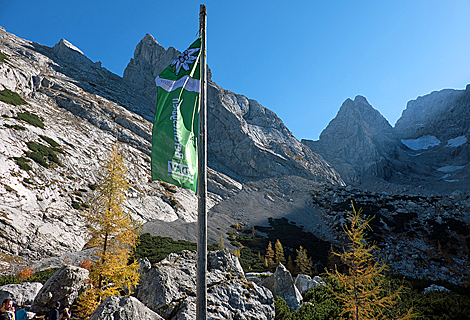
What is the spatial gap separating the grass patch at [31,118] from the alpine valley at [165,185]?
36cm

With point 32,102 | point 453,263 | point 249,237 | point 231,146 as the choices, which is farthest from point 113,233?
point 231,146

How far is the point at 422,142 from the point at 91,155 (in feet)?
733

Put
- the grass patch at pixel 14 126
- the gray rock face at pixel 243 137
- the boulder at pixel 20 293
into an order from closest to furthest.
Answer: the boulder at pixel 20 293 < the grass patch at pixel 14 126 < the gray rock face at pixel 243 137

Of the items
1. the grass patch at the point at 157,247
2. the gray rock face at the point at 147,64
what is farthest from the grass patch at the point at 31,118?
the gray rock face at the point at 147,64

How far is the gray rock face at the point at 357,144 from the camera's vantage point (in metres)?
150

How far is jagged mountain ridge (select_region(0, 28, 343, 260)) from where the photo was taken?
31.2 meters

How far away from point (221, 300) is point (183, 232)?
3890cm

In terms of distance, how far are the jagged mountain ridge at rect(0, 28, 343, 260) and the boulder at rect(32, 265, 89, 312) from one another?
19.7 meters

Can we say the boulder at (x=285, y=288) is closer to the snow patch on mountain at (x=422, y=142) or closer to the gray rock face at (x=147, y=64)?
the gray rock face at (x=147, y=64)

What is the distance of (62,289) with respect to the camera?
455 inches

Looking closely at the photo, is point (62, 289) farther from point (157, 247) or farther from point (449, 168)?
point (449, 168)

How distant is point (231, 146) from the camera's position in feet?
336

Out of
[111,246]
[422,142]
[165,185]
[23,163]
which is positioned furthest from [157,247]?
[422,142]

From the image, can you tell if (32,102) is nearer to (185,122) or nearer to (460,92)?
(185,122)
